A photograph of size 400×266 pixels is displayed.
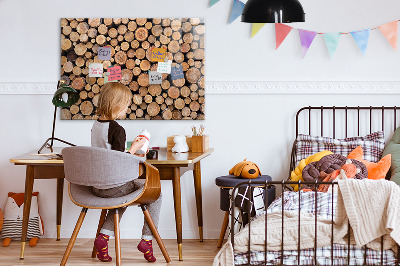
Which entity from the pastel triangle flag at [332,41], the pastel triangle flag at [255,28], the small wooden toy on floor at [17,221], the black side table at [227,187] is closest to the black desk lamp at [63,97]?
the small wooden toy on floor at [17,221]

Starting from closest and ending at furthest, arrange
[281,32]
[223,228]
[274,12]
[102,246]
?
[274,12], [102,246], [223,228], [281,32]

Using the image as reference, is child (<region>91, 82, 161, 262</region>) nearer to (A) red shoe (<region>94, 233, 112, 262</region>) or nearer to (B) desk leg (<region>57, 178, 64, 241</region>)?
(A) red shoe (<region>94, 233, 112, 262</region>)

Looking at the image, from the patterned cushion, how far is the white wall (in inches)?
7.3

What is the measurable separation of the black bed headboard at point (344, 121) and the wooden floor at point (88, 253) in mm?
910

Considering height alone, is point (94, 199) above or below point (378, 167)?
below

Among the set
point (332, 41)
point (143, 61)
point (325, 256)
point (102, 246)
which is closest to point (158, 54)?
point (143, 61)

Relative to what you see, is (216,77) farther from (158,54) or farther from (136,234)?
(136,234)

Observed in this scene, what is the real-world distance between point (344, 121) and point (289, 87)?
47cm

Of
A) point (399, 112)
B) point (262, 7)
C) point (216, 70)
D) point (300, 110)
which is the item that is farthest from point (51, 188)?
point (399, 112)

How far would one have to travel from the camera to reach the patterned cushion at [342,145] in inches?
156

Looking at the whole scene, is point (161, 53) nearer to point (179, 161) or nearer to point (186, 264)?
point (179, 161)

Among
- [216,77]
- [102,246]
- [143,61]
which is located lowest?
[102,246]

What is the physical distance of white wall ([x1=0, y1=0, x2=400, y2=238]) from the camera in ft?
13.6

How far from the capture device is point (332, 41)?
4.11m
